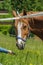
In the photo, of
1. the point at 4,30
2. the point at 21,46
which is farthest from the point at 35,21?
the point at 4,30

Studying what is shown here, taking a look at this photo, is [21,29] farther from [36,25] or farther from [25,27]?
[36,25]

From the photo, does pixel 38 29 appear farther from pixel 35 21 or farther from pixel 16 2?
pixel 16 2

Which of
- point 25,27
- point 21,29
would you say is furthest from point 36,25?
point 21,29

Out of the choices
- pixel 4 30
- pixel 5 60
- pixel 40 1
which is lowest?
pixel 4 30

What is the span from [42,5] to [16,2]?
251 centimetres

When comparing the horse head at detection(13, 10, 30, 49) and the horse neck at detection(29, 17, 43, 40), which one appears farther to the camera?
the horse neck at detection(29, 17, 43, 40)

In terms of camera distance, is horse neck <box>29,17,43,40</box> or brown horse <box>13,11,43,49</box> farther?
horse neck <box>29,17,43,40</box>

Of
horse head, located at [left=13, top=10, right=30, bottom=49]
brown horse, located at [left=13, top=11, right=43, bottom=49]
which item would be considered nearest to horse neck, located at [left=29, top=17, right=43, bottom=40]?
brown horse, located at [left=13, top=11, right=43, bottom=49]

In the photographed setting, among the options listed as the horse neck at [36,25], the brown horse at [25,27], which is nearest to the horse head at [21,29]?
the brown horse at [25,27]

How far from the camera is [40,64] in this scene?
679cm

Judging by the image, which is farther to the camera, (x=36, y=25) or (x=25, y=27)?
(x=36, y=25)

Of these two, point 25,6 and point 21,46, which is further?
point 25,6

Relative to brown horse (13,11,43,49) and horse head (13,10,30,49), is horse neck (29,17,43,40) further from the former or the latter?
horse head (13,10,30,49)

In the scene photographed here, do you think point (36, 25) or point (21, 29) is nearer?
point (21, 29)
